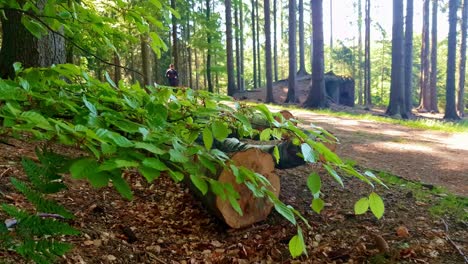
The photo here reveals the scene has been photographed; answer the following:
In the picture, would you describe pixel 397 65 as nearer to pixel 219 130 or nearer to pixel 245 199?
pixel 245 199

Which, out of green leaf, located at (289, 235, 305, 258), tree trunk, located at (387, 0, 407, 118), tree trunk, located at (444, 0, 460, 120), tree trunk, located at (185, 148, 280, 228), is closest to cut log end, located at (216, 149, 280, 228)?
tree trunk, located at (185, 148, 280, 228)

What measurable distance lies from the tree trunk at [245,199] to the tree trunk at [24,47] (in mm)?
2737

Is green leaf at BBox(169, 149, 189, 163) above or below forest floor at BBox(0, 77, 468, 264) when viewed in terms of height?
above

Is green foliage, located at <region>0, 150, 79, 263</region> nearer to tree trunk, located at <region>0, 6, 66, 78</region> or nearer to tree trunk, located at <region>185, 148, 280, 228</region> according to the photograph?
tree trunk, located at <region>185, 148, 280, 228</region>

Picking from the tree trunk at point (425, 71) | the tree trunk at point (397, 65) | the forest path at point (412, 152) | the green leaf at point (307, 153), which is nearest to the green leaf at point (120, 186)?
the green leaf at point (307, 153)

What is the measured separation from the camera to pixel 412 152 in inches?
280

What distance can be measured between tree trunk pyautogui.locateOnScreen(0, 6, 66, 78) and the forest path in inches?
131

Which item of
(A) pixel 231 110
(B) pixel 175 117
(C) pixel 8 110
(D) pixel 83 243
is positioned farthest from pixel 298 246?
(D) pixel 83 243

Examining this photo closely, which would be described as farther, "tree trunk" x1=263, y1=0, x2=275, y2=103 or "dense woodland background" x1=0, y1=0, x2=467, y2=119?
"tree trunk" x1=263, y1=0, x2=275, y2=103

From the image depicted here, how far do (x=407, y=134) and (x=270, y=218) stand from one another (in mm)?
6666

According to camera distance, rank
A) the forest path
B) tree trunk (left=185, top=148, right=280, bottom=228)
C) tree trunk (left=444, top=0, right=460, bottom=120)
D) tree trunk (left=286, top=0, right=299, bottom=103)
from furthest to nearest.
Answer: tree trunk (left=286, top=0, right=299, bottom=103)
tree trunk (left=444, top=0, right=460, bottom=120)
the forest path
tree trunk (left=185, top=148, right=280, bottom=228)

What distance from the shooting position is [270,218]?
13.3ft

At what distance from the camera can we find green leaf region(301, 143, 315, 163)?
109 centimetres

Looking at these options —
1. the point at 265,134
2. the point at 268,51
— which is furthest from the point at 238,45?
the point at 265,134
